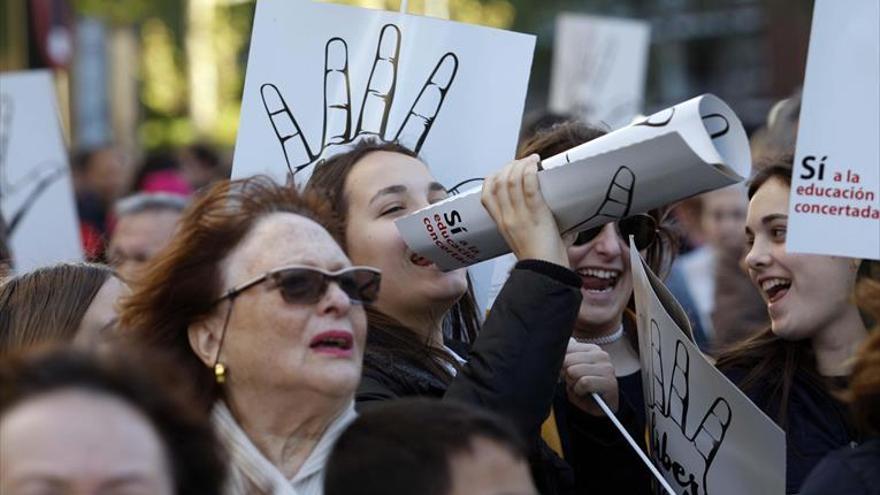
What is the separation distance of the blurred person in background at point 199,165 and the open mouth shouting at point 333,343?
8.09 meters

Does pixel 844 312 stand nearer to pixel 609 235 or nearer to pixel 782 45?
pixel 609 235

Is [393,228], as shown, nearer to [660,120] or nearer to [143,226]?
[660,120]

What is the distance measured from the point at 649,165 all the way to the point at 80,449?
→ 1306 millimetres

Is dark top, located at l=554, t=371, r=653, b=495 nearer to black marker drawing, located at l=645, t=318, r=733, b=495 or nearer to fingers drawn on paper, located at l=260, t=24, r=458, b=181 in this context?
black marker drawing, located at l=645, t=318, r=733, b=495

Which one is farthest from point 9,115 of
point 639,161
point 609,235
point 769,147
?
point 639,161

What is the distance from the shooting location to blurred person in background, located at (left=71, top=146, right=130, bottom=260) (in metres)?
11.1

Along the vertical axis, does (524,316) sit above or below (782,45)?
above

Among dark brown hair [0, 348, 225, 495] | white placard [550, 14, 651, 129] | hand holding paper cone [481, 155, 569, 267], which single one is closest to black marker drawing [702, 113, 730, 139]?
hand holding paper cone [481, 155, 569, 267]

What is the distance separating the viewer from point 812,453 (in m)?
3.86

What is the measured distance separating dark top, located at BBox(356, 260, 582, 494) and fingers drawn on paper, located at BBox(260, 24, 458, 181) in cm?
106

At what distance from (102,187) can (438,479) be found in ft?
31.8

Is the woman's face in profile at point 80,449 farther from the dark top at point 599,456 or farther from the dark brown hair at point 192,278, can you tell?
the dark top at point 599,456

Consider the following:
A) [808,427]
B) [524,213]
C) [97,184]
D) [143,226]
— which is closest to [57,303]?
[524,213]

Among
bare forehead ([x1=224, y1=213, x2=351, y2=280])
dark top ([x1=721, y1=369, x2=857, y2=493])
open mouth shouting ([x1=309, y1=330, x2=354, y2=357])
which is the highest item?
bare forehead ([x1=224, y1=213, x2=351, y2=280])
